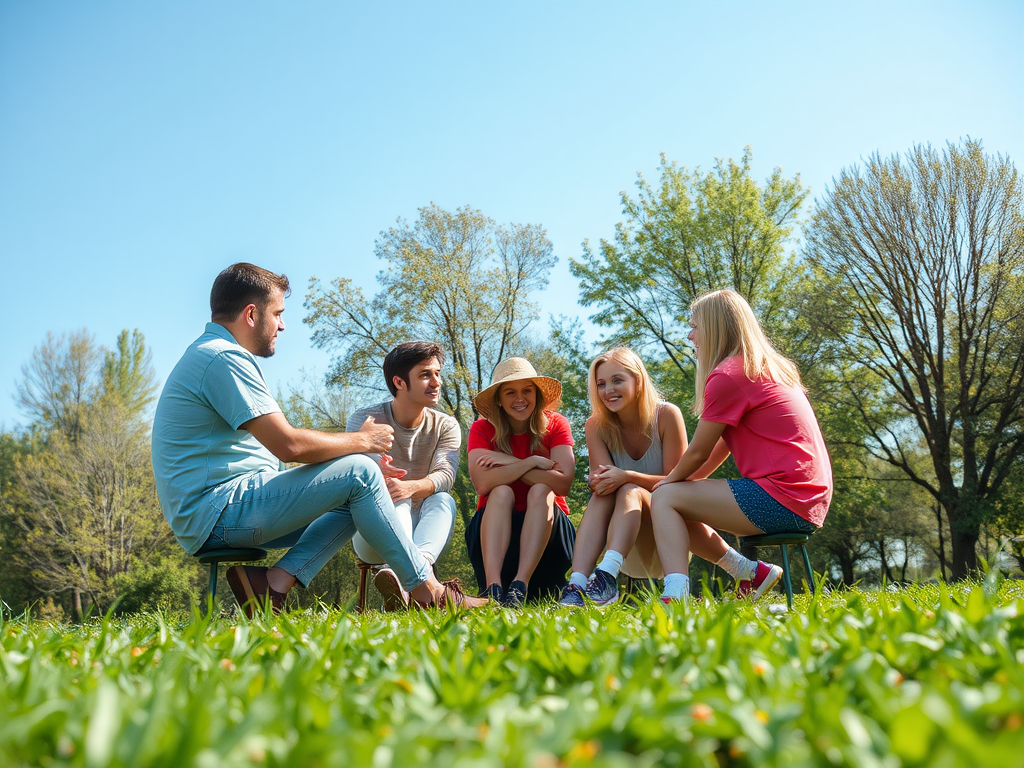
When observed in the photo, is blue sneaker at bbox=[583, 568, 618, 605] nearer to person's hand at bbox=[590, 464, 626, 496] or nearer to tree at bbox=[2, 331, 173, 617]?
Result: person's hand at bbox=[590, 464, 626, 496]

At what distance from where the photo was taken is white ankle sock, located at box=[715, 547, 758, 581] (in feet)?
14.2

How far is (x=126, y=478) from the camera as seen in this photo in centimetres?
2836

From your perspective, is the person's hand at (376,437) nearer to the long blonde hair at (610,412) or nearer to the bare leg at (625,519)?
the bare leg at (625,519)

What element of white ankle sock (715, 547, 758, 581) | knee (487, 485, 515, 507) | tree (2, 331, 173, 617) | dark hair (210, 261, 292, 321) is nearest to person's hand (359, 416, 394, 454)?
dark hair (210, 261, 292, 321)

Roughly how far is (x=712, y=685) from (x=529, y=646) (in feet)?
1.93

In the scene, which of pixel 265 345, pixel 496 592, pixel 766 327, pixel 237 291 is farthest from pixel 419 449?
pixel 766 327

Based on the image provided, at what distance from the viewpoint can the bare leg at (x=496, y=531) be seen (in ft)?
15.7

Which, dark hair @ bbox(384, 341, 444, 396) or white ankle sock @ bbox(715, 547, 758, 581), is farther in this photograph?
dark hair @ bbox(384, 341, 444, 396)

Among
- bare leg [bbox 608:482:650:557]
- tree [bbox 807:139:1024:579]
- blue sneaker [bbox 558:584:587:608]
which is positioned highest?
tree [bbox 807:139:1024:579]

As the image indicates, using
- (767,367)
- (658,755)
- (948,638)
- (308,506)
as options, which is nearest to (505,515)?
(308,506)

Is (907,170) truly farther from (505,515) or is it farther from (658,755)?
(658,755)

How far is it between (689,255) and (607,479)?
17.4 m

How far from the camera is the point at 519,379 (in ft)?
17.8

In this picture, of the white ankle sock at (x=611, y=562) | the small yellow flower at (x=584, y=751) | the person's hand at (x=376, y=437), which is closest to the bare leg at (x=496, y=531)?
the white ankle sock at (x=611, y=562)
